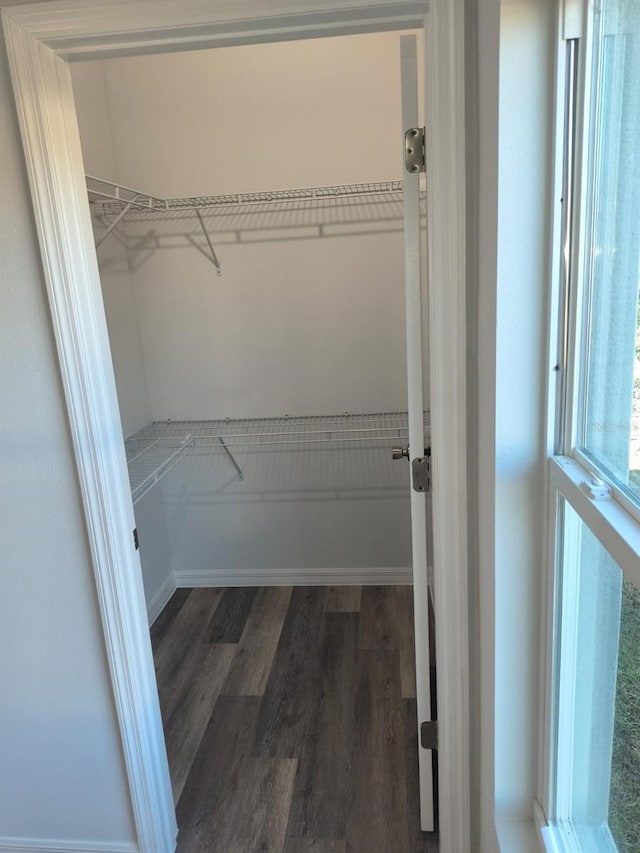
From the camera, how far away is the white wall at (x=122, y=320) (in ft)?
8.28

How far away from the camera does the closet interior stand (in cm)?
263

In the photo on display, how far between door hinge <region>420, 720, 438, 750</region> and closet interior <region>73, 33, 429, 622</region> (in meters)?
1.36

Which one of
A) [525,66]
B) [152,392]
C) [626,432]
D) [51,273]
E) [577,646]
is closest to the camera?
[626,432]

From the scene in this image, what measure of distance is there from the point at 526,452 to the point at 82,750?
1418 millimetres

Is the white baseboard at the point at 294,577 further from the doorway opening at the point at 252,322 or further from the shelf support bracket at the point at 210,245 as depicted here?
the shelf support bracket at the point at 210,245

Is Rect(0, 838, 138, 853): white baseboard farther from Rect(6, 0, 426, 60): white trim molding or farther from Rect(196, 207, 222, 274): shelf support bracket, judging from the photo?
Rect(196, 207, 222, 274): shelf support bracket

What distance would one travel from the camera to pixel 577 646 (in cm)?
108

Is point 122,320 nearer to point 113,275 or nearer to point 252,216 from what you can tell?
point 113,275

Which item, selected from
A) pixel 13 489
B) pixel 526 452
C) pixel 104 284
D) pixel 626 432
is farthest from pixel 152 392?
pixel 626 432

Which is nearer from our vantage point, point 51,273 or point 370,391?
point 51,273

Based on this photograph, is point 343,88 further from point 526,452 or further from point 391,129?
point 526,452

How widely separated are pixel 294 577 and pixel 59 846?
1.57 metres

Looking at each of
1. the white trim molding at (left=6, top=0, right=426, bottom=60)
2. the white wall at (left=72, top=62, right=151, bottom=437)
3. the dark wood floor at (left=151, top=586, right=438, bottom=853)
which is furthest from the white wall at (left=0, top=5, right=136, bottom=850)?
the white wall at (left=72, top=62, right=151, bottom=437)

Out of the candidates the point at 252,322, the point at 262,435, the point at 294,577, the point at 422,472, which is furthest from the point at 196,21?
the point at 294,577
